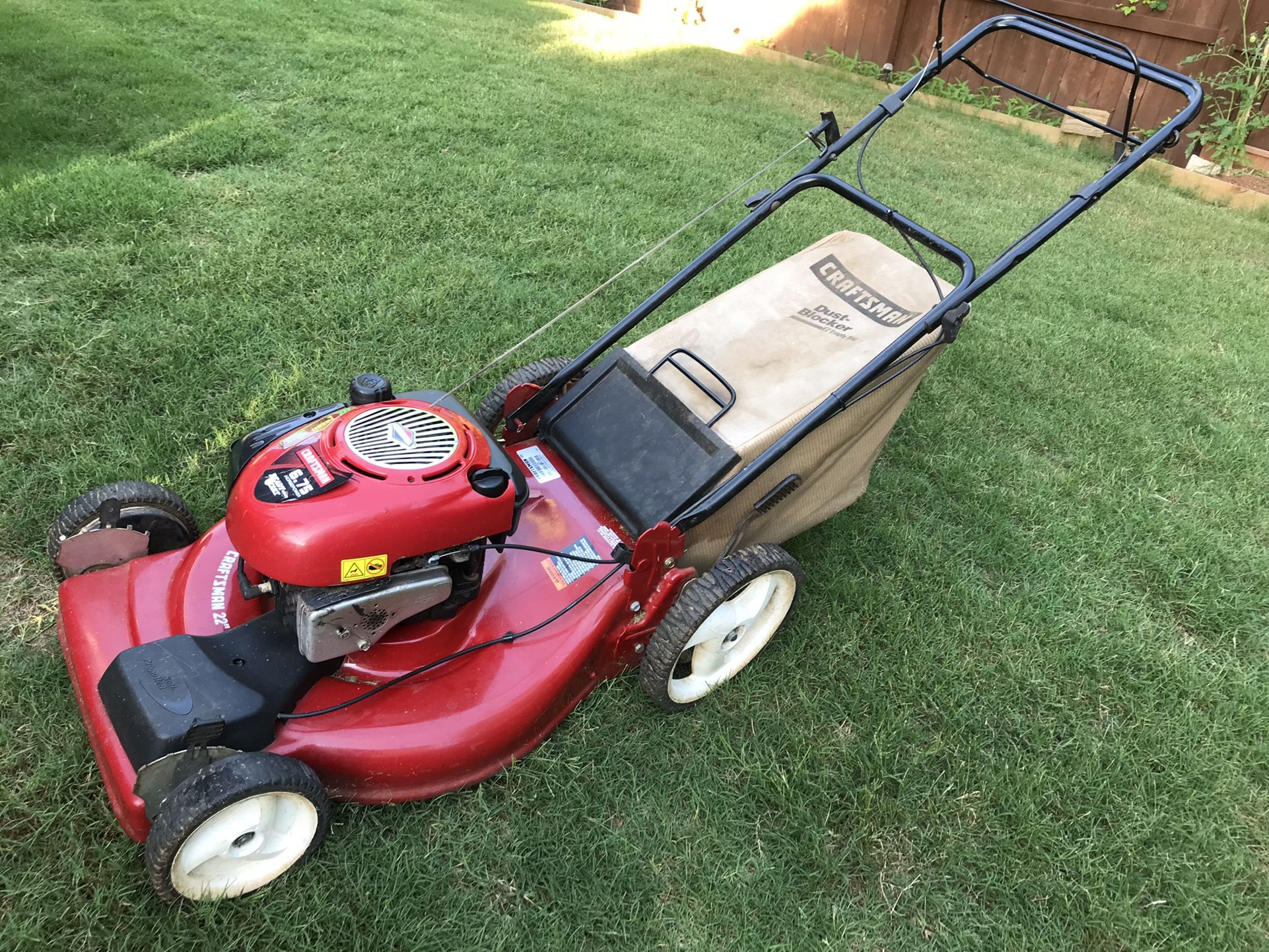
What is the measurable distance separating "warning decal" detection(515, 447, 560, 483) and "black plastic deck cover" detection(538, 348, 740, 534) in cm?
6

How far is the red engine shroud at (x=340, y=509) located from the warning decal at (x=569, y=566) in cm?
34

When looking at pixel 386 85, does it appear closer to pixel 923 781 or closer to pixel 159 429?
pixel 159 429

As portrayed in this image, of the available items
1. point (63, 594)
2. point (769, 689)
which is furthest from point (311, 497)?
point (769, 689)

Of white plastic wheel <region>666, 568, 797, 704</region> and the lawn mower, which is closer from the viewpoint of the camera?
the lawn mower

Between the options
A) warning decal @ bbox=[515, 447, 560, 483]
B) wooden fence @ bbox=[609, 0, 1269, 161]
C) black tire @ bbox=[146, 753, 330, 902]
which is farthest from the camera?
wooden fence @ bbox=[609, 0, 1269, 161]

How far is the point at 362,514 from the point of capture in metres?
1.73

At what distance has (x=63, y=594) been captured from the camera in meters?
2.06

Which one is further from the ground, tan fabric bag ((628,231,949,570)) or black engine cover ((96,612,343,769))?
tan fabric bag ((628,231,949,570))

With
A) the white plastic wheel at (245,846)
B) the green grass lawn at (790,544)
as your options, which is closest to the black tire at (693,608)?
the green grass lawn at (790,544)

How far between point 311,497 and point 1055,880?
1.96 metres

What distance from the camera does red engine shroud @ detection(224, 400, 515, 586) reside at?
1706 millimetres

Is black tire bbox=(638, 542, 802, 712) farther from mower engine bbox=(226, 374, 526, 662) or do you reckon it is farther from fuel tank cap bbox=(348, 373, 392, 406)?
fuel tank cap bbox=(348, 373, 392, 406)

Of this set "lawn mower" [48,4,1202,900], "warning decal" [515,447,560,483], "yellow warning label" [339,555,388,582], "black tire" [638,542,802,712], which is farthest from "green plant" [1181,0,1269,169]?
"yellow warning label" [339,555,388,582]

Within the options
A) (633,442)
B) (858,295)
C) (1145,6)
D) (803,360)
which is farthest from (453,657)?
(1145,6)
